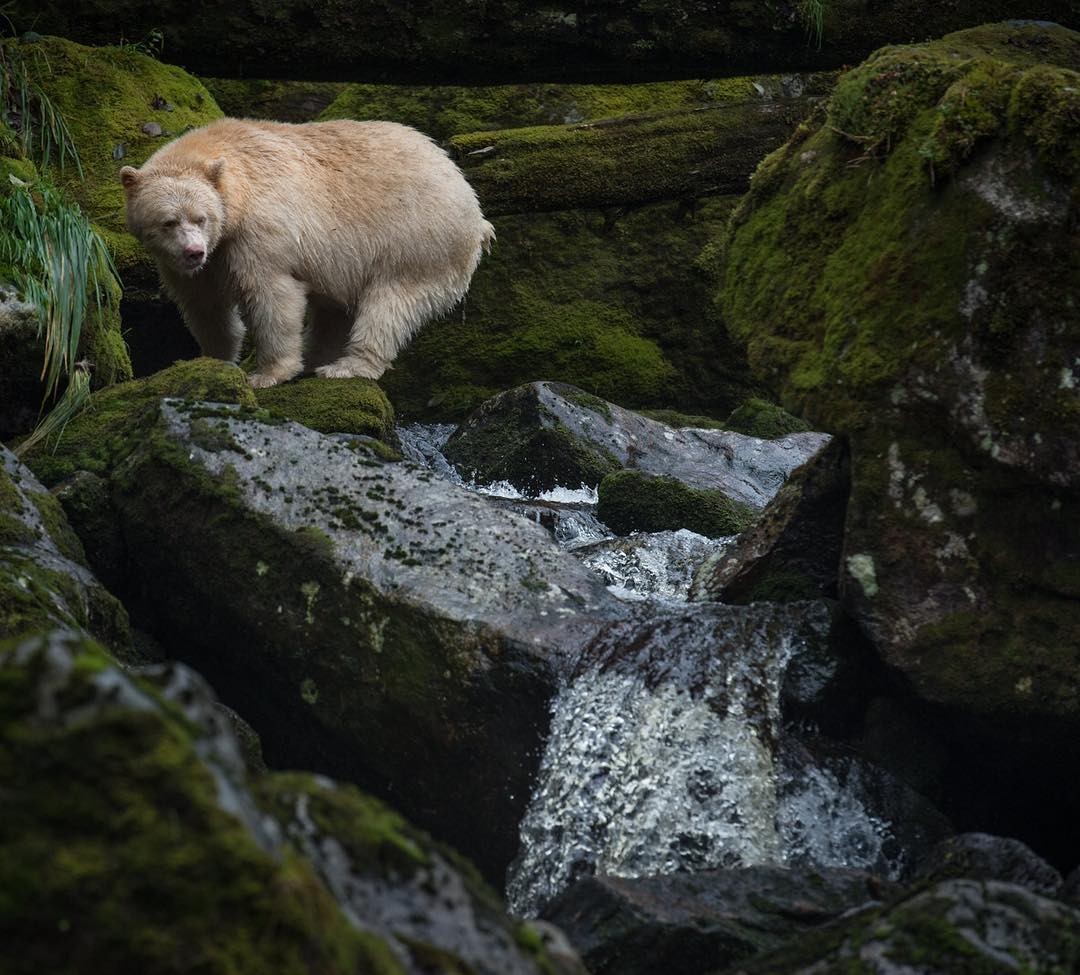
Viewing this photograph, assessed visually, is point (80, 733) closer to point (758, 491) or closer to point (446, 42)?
point (446, 42)

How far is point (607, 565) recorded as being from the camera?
585 cm

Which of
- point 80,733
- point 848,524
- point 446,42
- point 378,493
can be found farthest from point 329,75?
point 80,733

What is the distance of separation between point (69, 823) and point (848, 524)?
3202mm

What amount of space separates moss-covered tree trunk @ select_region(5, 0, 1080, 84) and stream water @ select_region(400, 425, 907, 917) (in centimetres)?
341

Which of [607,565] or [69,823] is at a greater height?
[69,823]

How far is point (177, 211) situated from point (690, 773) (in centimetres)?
425

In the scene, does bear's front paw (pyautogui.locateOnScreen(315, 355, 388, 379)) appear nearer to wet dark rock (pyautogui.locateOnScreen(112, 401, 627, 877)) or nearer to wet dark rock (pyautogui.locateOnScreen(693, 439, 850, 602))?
wet dark rock (pyautogui.locateOnScreen(112, 401, 627, 877))

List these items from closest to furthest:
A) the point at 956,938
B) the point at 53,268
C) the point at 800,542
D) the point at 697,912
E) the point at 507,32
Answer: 1. the point at 956,938
2. the point at 697,912
3. the point at 800,542
4. the point at 53,268
5. the point at 507,32

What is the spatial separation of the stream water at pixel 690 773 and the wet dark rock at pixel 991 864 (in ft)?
2.33

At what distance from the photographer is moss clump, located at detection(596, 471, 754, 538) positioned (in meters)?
6.81

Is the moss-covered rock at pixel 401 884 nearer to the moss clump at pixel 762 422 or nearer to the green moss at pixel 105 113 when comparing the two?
the green moss at pixel 105 113

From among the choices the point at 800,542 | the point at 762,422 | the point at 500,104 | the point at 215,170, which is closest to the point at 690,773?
the point at 800,542

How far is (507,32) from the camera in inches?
256

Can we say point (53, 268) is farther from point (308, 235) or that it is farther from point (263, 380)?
point (308, 235)
